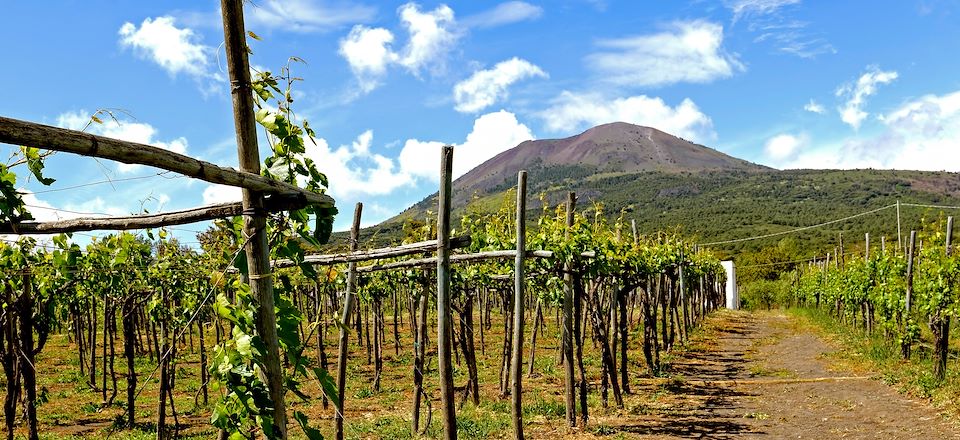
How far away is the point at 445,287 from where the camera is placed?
232 inches

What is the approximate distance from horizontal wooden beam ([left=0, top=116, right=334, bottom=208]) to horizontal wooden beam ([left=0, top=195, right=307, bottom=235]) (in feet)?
0.32

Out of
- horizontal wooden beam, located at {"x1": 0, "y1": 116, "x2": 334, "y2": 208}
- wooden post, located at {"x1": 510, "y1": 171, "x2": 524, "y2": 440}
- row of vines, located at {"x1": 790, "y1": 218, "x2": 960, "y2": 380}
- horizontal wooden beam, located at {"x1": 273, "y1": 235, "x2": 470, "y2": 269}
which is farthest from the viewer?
row of vines, located at {"x1": 790, "y1": 218, "x2": 960, "y2": 380}

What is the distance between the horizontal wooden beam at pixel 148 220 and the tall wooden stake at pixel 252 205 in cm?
10

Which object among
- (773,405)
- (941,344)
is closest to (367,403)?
(773,405)

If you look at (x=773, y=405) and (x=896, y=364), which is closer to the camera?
(x=773, y=405)

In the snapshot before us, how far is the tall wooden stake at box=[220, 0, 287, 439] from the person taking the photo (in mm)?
3354

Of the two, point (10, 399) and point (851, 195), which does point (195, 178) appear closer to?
point (10, 399)

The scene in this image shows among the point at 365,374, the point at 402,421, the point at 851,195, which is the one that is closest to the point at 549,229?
the point at 402,421

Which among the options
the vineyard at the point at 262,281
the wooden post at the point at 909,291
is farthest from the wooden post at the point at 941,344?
the vineyard at the point at 262,281

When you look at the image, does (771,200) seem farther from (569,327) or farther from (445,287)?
(445,287)

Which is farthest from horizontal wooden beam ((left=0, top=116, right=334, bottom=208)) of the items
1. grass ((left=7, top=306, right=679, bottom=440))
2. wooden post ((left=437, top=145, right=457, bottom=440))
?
grass ((left=7, top=306, right=679, bottom=440))

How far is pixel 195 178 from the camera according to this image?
3029 millimetres

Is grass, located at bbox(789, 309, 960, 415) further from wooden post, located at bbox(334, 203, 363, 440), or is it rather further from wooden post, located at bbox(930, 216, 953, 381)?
wooden post, located at bbox(334, 203, 363, 440)

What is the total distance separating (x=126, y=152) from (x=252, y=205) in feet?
2.49
